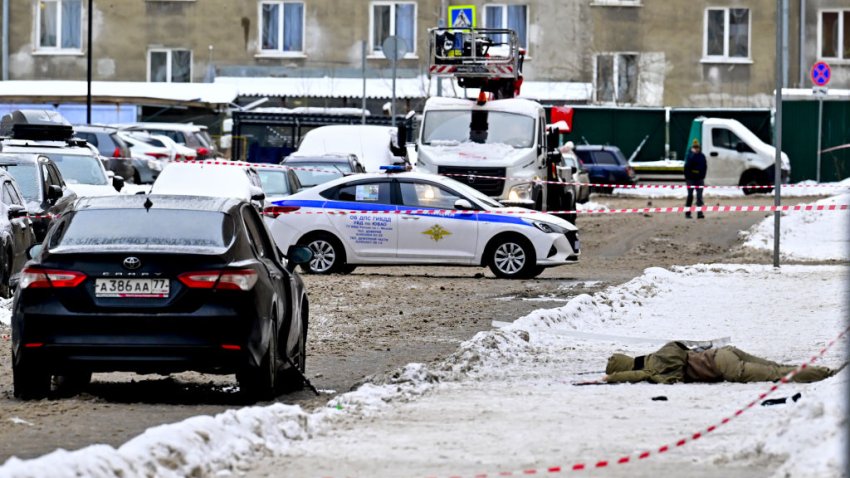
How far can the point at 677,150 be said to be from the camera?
53.7 metres

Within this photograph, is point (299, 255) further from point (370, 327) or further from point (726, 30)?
point (726, 30)

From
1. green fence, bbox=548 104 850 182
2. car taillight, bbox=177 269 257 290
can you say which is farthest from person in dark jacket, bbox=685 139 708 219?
car taillight, bbox=177 269 257 290

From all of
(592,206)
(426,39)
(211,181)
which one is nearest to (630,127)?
(426,39)

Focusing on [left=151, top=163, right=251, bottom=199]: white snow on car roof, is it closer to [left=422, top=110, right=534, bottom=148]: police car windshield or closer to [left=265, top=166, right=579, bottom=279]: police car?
[left=265, top=166, right=579, bottom=279]: police car

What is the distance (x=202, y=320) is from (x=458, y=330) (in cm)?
565

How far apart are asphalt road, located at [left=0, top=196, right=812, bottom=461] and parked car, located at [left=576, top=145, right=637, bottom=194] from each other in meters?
13.9

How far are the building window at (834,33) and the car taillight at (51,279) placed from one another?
4829 centimetres

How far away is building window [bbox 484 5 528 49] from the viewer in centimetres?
5656

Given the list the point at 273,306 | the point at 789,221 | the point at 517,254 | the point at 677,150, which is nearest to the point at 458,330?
→ the point at 273,306

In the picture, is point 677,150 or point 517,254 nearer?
point 517,254

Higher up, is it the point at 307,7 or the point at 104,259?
the point at 307,7

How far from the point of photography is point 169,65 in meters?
57.3

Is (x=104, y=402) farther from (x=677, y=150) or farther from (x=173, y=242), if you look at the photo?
(x=677, y=150)

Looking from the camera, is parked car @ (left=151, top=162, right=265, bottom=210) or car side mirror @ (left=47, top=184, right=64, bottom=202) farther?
parked car @ (left=151, top=162, right=265, bottom=210)
